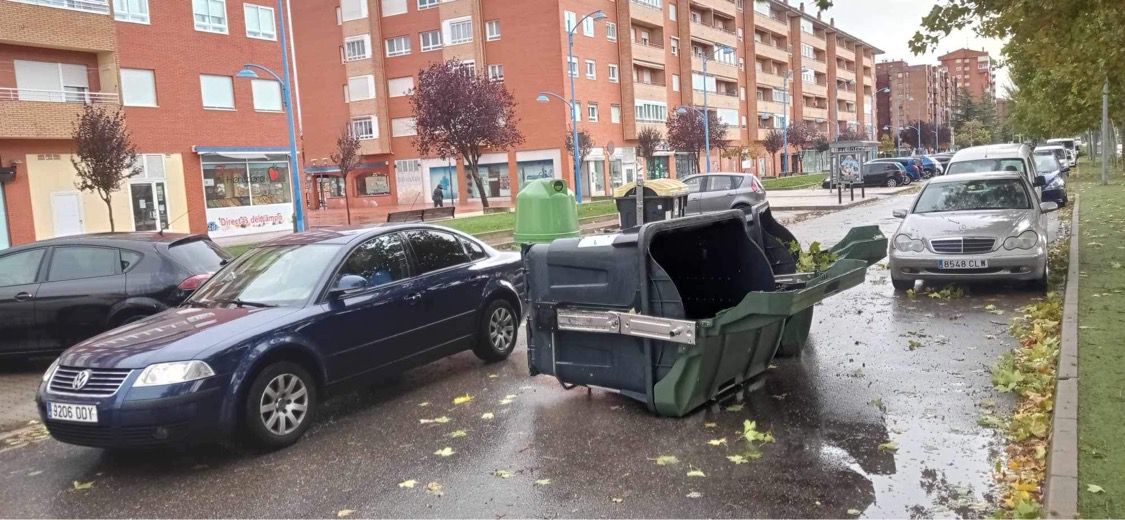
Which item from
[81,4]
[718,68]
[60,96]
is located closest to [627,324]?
[60,96]

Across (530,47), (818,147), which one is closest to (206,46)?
(530,47)

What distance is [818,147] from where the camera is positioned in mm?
81688

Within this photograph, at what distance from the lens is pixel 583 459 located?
509 centimetres

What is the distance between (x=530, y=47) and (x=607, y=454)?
48.7 m

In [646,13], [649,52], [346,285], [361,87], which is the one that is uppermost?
[646,13]

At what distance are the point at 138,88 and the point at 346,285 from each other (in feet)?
89.1

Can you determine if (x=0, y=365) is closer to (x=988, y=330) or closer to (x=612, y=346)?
(x=612, y=346)

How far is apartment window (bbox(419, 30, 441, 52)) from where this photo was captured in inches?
2168

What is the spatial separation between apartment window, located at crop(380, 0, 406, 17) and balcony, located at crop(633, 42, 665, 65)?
1618 centimetres

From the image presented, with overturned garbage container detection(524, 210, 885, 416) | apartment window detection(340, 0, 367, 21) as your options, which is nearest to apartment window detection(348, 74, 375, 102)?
apartment window detection(340, 0, 367, 21)

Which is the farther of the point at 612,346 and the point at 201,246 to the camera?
the point at 201,246

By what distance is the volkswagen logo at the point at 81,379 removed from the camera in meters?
5.23

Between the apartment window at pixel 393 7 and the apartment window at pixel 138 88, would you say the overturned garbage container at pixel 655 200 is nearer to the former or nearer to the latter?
the apartment window at pixel 138 88

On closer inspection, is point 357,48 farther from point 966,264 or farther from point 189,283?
point 966,264
